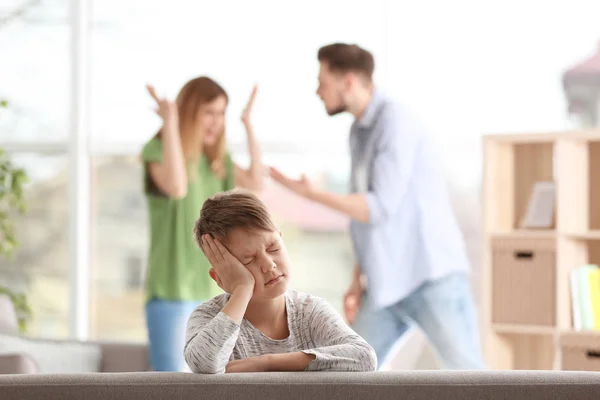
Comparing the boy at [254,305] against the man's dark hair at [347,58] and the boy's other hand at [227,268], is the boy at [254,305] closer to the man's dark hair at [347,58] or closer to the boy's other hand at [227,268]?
the boy's other hand at [227,268]

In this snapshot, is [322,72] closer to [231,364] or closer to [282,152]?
[282,152]

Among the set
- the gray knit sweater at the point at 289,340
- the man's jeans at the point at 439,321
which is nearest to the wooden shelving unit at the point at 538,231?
the man's jeans at the point at 439,321

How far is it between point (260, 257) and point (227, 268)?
0.07m

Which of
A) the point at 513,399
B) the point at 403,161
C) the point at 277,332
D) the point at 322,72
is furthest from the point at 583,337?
the point at 513,399

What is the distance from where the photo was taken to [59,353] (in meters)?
3.38

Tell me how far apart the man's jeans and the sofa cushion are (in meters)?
0.98

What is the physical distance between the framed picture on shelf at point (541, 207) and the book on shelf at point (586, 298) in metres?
0.26

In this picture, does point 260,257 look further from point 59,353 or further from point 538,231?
point 538,231

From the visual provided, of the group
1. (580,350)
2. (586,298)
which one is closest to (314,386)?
(580,350)

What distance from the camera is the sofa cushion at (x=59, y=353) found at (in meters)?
3.29

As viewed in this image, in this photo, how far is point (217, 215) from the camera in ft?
6.17

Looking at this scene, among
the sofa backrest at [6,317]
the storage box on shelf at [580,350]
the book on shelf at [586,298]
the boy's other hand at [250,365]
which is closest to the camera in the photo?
the boy's other hand at [250,365]

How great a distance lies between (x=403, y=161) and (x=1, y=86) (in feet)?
8.62

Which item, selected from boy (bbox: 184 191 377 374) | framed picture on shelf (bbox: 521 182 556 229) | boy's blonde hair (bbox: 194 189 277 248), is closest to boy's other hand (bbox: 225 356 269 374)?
boy (bbox: 184 191 377 374)
